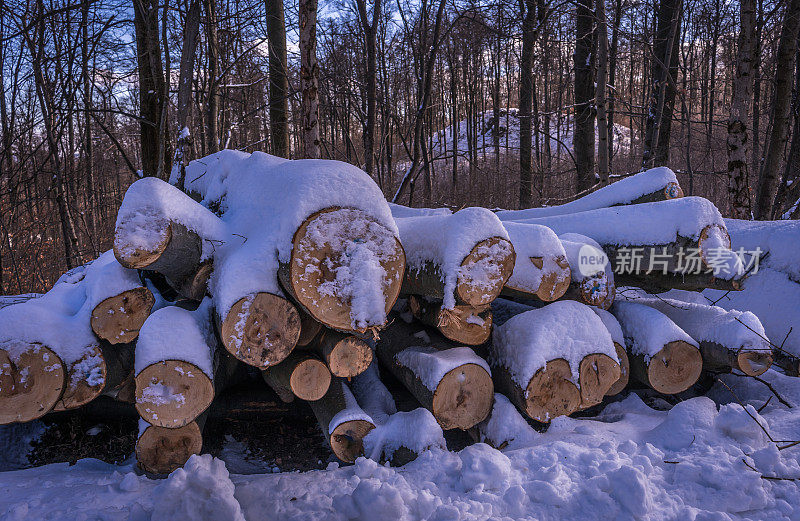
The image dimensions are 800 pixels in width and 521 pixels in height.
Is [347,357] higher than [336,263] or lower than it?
lower

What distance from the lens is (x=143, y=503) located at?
1940mm

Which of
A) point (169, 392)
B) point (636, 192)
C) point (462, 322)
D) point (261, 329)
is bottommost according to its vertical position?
point (169, 392)

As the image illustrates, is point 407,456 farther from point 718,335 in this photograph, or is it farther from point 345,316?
point 718,335

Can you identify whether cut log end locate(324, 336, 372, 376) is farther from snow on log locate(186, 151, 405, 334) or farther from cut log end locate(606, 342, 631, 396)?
cut log end locate(606, 342, 631, 396)

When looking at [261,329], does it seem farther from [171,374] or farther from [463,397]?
[463,397]

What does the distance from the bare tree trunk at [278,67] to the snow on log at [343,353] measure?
5994 millimetres

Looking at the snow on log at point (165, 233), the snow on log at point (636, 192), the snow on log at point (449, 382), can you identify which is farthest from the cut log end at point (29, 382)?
the snow on log at point (636, 192)

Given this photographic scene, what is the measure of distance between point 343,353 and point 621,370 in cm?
164

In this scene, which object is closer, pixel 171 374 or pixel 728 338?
pixel 171 374

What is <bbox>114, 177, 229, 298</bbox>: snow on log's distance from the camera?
6.81 feet

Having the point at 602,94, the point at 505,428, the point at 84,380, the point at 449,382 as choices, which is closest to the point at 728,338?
the point at 505,428

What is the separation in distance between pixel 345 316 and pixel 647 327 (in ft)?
6.08

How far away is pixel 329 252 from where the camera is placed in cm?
201

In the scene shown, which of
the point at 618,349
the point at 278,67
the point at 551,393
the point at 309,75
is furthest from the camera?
the point at 278,67
